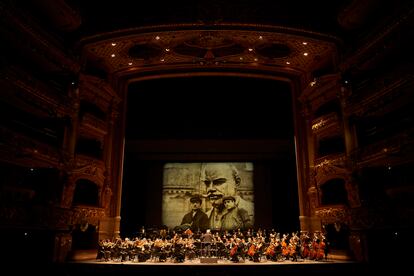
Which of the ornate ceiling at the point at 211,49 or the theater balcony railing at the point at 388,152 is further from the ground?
the ornate ceiling at the point at 211,49

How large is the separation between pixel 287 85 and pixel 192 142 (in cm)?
464

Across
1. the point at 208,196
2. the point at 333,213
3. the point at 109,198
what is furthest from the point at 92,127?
the point at 333,213

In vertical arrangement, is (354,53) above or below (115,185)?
above

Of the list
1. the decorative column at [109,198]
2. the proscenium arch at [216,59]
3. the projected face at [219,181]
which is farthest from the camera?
the projected face at [219,181]

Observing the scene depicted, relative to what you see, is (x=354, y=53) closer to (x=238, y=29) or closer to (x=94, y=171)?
(x=238, y=29)

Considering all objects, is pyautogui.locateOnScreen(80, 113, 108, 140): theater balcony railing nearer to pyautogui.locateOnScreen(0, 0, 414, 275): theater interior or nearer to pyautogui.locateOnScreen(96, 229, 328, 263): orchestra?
pyautogui.locateOnScreen(0, 0, 414, 275): theater interior

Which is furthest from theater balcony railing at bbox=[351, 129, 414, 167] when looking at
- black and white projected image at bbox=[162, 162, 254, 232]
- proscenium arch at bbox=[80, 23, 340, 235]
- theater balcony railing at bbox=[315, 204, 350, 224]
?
black and white projected image at bbox=[162, 162, 254, 232]

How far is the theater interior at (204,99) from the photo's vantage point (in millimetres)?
7965

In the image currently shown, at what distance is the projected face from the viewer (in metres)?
14.2

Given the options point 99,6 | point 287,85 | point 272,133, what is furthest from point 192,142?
point 99,6

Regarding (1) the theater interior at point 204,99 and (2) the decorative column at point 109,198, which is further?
(2) the decorative column at point 109,198

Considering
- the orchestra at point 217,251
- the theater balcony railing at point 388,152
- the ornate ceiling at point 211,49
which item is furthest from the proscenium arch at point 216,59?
the theater balcony railing at point 388,152

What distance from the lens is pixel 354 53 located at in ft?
30.5

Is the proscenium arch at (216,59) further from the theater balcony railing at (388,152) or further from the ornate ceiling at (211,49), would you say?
the theater balcony railing at (388,152)
